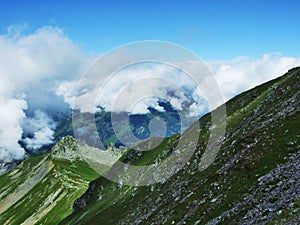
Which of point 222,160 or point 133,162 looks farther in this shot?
point 133,162

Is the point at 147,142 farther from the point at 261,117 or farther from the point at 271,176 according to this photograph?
the point at 271,176

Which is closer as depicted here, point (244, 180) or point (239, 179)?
point (244, 180)

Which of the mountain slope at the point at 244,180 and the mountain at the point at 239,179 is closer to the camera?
the mountain slope at the point at 244,180

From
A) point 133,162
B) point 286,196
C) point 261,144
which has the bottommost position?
point 286,196

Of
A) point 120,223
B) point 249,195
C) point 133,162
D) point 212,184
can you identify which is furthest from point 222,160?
point 133,162

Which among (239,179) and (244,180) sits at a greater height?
(239,179)

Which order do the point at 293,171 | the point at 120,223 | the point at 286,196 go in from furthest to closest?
the point at 120,223 < the point at 293,171 < the point at 286,196

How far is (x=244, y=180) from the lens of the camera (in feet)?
146

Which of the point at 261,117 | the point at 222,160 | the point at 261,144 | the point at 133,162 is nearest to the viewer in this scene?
the point at 261,144

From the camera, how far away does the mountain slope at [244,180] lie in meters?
36.3

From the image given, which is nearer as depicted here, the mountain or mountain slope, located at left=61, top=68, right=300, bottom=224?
mountain slope, located at left=61, top=68, right=300, bottom=224

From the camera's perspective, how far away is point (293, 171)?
38.4 metres

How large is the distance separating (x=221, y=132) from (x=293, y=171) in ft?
126

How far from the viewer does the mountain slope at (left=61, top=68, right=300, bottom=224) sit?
119ft
